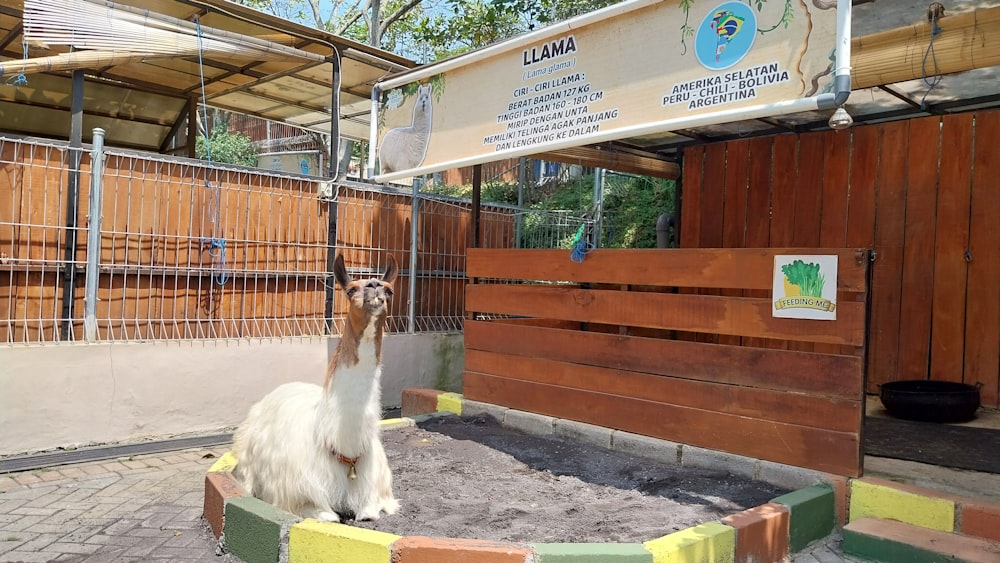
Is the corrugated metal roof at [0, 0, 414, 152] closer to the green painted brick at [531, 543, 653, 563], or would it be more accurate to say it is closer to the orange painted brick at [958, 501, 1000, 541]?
the green painted brick at [531, 543, 653, 563]

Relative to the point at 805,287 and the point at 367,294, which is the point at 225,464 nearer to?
the point at 367,294

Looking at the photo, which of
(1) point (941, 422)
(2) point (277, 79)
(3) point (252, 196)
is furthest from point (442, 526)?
(2) point (277, 79)

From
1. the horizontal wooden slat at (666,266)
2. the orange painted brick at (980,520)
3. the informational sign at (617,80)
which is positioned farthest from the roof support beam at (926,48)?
the orange painted brick at (980,520)

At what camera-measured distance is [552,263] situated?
21.5 feet

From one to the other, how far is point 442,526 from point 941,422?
4654 millimetres

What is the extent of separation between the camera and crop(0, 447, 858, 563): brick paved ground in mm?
4246

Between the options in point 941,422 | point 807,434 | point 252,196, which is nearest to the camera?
point 807,434

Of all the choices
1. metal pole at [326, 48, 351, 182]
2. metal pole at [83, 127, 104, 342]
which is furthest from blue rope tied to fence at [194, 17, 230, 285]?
metal pole at [326, 48, 351, 182]

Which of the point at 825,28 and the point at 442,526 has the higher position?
the point at 825,28

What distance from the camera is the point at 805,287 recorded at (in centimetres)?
474

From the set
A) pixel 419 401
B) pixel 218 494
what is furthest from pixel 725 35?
pixel 419 401

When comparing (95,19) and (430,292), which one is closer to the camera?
(95,19)

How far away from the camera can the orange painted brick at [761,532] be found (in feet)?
12.8

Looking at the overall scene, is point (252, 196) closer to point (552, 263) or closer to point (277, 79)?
point (277, 79)
